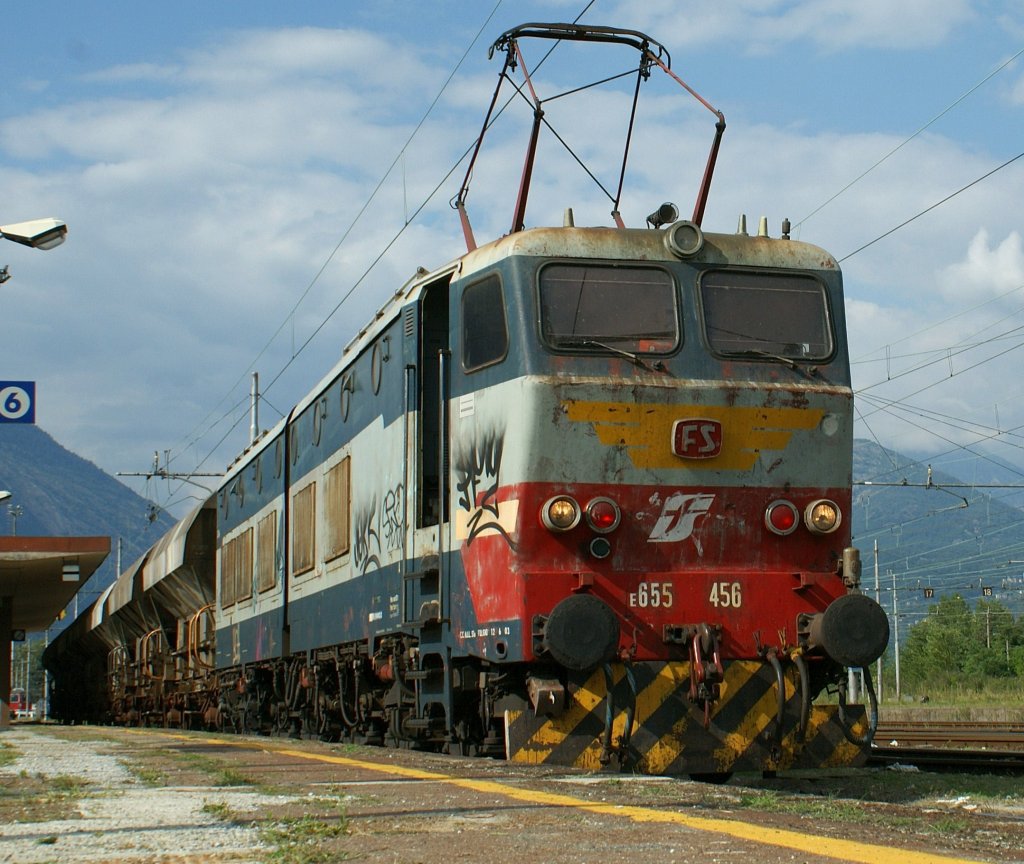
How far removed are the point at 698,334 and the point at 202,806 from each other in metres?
4.61

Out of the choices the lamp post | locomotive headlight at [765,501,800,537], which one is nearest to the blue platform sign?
the lamp post

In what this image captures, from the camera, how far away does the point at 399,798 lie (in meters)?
7.14

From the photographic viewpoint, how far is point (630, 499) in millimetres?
9156

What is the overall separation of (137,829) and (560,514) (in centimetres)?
366

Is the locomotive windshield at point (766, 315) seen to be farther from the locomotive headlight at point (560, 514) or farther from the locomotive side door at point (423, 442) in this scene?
the locomotive side door at point (423, 442)

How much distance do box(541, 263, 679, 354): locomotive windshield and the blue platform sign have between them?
1052 centimetres

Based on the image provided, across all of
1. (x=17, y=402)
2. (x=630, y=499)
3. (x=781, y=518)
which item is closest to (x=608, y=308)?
(x=630, y=499)

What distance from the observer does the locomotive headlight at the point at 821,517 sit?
31.0ft

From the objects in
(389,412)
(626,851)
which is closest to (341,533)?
(389,412)

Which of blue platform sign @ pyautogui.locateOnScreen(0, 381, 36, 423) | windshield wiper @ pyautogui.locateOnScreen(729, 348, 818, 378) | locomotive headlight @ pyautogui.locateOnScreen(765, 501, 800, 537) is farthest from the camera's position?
blue platform sign @ pyautogui.locateOnScreen(0, 381, 36, 423)

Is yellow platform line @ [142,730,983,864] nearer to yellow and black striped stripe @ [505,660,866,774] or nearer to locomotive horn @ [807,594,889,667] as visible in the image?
yellow and black striped stripe @ [505,660,866,774]

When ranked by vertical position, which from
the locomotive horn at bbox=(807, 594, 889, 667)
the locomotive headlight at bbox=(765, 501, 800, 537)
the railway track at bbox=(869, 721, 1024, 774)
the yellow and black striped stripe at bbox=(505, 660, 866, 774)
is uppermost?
the locomotive headlight at bbox=(765, 501, 800, 537)

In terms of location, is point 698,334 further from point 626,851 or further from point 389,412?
point 626,851

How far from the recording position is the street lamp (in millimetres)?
14781
